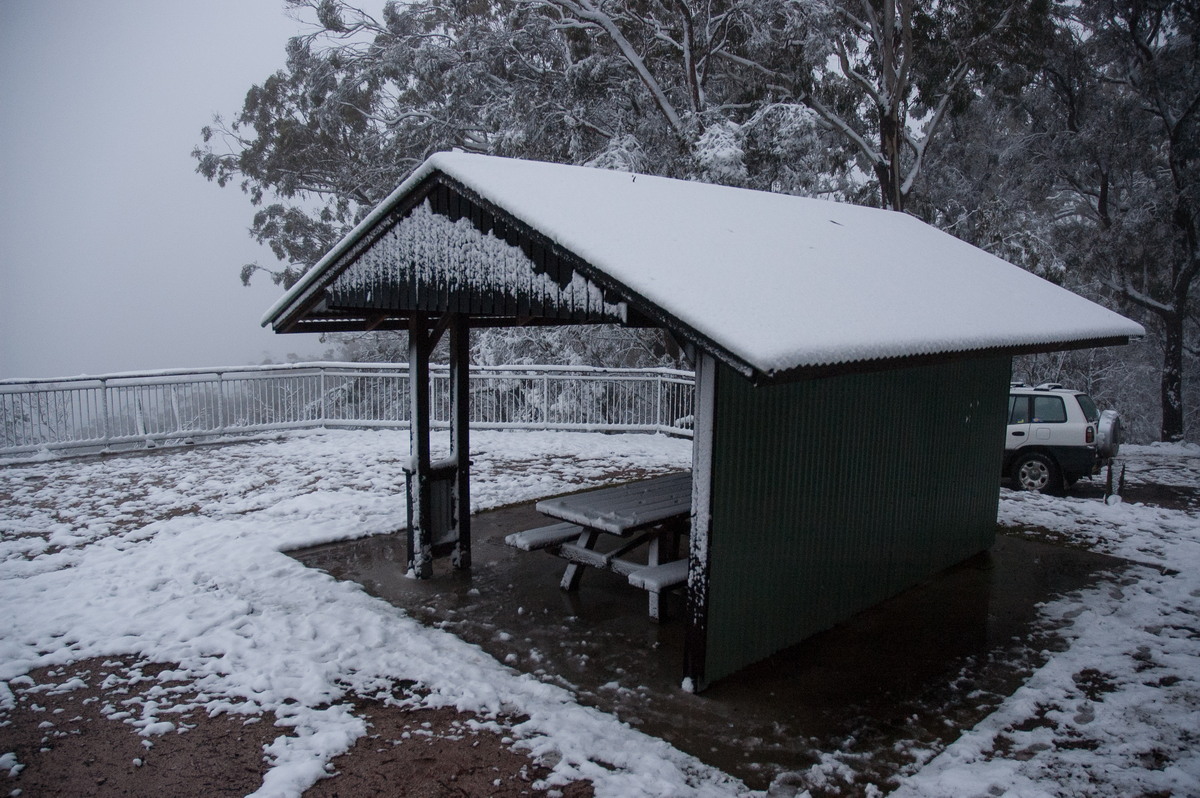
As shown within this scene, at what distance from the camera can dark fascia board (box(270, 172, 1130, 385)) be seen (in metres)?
Answer: 3.93

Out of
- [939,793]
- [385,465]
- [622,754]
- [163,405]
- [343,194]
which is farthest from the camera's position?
[343,194]

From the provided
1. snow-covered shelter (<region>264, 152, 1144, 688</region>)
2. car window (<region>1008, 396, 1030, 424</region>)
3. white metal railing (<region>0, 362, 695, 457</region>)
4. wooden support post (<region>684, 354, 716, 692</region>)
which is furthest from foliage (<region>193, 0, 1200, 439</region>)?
wooden support post (<region>684, 354, 716, 692</region>)

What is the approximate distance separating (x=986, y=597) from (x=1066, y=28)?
68.5ft

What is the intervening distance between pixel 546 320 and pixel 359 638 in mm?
3500

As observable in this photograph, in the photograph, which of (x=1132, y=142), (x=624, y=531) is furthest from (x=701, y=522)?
(x=1132, y=142)

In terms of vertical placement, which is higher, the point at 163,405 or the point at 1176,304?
the point at 1176,304

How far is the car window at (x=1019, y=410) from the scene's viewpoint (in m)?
11.1

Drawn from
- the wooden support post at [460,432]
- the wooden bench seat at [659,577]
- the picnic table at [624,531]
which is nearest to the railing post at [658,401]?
the picnic table at [624,531]

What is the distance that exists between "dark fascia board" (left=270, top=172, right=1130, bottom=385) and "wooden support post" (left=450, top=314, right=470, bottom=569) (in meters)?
0.88

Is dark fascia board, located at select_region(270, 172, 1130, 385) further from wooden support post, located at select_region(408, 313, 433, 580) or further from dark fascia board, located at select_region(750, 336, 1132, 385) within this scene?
wooden support post, located at select_region(408, 313, 433, 580)

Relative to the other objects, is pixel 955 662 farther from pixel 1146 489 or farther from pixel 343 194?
pixel 343 194

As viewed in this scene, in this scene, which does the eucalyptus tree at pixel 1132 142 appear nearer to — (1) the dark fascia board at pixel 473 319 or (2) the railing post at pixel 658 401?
(2) the railing post at pixel 658 401

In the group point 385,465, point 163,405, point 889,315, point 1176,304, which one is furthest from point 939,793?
point 1176,304

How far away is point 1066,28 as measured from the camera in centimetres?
2105
